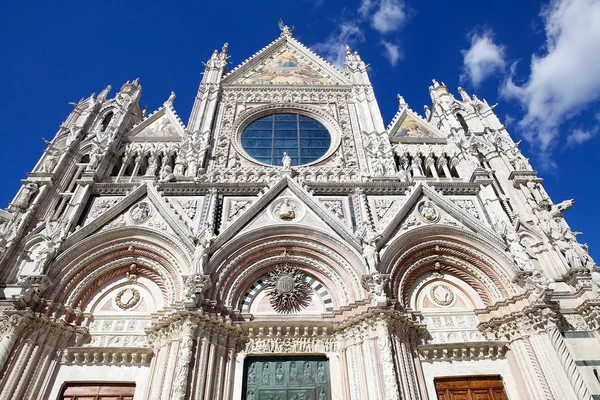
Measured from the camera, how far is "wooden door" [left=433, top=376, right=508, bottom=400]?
8.53 metres

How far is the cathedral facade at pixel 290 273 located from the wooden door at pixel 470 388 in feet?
0.12

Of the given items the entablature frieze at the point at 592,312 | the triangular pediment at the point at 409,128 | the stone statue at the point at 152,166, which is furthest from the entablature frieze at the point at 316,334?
the triangular pediment at the point at 409,128

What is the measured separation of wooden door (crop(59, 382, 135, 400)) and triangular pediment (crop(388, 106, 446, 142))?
11230 mm

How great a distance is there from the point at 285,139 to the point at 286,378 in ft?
28.9

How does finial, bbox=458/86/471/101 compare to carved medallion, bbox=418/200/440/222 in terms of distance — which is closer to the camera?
carved medallion, bbox=418/200/440/222

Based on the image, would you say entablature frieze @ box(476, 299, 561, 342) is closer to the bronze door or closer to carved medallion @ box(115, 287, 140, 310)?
the bronze door

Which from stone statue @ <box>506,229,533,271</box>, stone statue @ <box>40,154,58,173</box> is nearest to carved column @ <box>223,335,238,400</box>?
stone statue @ <box>506,229,533,271</box>

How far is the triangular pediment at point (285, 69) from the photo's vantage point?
58.3 ft

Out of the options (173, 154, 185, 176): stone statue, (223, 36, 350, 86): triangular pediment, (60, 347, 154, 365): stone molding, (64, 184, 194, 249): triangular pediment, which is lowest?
(60, 347, 154, 365): stone molding

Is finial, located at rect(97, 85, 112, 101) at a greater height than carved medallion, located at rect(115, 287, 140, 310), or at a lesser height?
greater

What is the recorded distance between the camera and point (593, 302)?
9031 mm

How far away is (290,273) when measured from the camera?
10320 millimetres

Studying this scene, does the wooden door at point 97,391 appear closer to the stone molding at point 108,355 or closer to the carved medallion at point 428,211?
the stone molding at point 108,355

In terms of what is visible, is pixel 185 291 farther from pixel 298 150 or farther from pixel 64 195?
pixel 298 150
